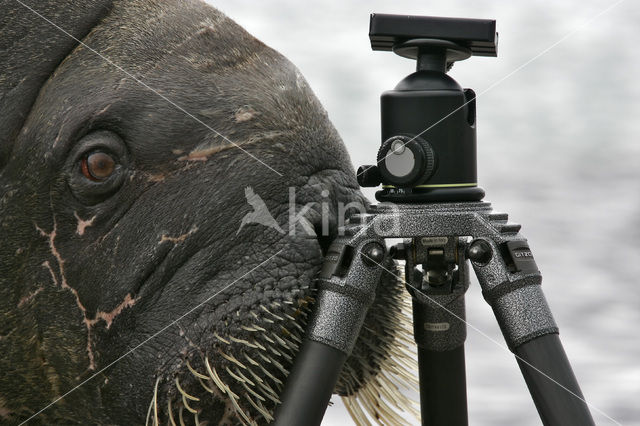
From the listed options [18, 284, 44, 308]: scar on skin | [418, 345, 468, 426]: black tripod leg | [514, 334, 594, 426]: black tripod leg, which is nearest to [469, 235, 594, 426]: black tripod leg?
[514, 334, 594, 426]: black tripod leg

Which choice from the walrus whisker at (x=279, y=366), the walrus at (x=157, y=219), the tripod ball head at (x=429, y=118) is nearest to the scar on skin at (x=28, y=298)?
the walrus at (x=157, y=219)

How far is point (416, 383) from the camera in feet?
5.43

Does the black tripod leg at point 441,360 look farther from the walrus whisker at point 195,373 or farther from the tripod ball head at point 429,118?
Result: the walrus whisker at point 195,373

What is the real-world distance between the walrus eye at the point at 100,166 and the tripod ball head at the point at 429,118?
45 cm

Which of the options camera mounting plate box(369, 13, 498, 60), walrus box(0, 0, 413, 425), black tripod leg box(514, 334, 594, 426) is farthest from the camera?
walrus box(0, 0, 413, 425)

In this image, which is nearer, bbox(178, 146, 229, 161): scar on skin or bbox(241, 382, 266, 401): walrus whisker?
bbox(241, 382, 266, 401): walrus whisker

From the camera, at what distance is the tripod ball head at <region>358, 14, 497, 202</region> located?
1263 millimetres

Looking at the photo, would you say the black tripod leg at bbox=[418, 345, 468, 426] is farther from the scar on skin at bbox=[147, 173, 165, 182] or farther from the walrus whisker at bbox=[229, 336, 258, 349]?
the scar on skin at bbox=[147, 173, 165, 182]

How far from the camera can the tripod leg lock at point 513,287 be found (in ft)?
3.97

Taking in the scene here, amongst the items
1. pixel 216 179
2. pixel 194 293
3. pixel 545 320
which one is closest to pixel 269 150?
pixel 216 179

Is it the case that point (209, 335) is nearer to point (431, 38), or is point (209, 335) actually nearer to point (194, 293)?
point (194, 293)

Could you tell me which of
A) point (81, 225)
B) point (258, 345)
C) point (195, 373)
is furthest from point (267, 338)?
point (81, 225)

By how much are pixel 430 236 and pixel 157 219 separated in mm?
445

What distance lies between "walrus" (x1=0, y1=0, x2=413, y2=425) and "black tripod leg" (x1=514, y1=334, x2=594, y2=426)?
0.36m
